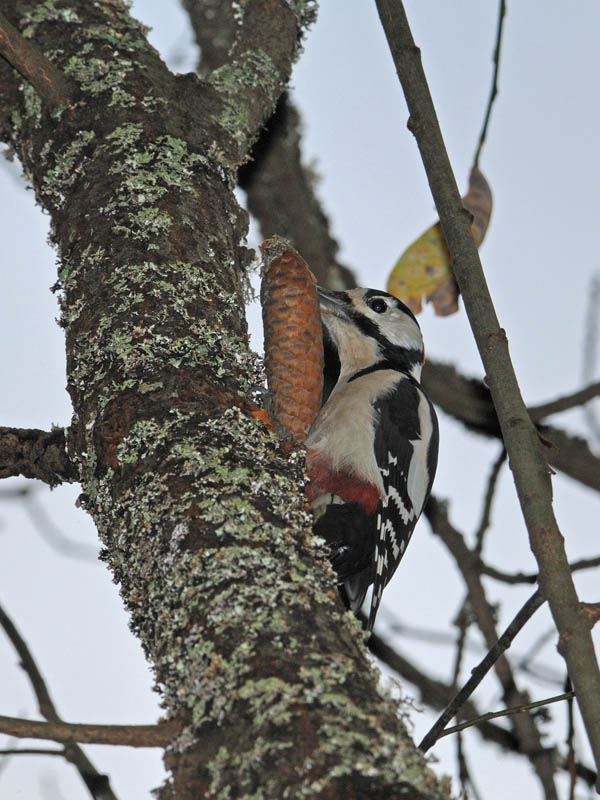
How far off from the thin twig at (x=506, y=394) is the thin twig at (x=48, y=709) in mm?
1114

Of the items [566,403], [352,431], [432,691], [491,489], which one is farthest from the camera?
[432,691]

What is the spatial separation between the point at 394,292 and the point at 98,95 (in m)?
0.92

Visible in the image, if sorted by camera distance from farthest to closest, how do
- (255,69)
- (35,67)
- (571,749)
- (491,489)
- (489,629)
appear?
(489,629) < (491,489) < (255,69) < (35,67) < (571,749)

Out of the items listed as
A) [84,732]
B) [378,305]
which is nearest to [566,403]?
[378,305]

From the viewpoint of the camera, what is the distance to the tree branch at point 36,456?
80.1 inches

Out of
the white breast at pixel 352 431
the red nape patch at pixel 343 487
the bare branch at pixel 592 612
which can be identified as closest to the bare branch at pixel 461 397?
the white breast at pixel 352 431

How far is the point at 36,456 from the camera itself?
2.08 meters

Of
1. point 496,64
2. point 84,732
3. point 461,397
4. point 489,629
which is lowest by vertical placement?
point 84,732

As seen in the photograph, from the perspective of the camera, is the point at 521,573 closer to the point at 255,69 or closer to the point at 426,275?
the point at 426,275

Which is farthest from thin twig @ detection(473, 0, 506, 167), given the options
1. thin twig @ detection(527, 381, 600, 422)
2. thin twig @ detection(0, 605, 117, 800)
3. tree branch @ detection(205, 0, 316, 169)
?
thin twig @ detection(0, 605, 117, 800)

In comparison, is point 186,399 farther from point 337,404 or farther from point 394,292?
point 337,404

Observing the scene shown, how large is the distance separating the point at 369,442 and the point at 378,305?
2.46 feet

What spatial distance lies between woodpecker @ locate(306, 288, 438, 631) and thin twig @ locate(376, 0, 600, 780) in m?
1.09

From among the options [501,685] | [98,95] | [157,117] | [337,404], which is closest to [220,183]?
[157,117]
